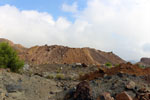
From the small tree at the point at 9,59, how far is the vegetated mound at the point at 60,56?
3085cm

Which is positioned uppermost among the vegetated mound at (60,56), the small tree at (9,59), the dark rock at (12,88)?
the vegetated mound at (60,56)

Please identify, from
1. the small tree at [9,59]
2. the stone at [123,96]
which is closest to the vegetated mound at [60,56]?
the small tree at [9,59]

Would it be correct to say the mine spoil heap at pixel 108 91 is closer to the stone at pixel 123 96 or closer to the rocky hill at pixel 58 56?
the stone at pixel 123 96

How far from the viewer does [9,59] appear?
15.2m

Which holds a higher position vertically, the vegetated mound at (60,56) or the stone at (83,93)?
the vegetated mound at (60,56)

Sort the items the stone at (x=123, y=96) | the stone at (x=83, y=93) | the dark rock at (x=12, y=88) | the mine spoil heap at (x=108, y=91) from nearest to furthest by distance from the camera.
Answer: the stone at (x=123, y=96) → the mine spoil heap at (x=108, y=91) → the stone at (x=83, y=93) → the dark rock at (x=12, y=88)

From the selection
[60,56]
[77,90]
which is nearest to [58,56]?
[60,56]

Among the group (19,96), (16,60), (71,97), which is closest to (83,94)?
(71,97)

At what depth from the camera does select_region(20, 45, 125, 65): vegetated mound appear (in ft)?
159

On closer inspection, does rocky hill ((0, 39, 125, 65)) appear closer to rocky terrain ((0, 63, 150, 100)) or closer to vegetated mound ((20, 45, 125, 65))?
vegetated mound ((20, 45, 125, 65))

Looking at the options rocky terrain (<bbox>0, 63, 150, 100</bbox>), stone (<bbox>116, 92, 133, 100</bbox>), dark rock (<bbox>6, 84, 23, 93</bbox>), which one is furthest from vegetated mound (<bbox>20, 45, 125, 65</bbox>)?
stone (<bbox>116, 92, 133, 100</bbox>)

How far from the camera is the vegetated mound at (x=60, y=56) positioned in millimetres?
48531

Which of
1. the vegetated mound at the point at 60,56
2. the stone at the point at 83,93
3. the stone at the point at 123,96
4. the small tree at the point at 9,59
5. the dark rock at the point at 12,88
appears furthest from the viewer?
the vegetated mound at the point at 60,56

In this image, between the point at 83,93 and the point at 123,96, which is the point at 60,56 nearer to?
the point at 83,93
